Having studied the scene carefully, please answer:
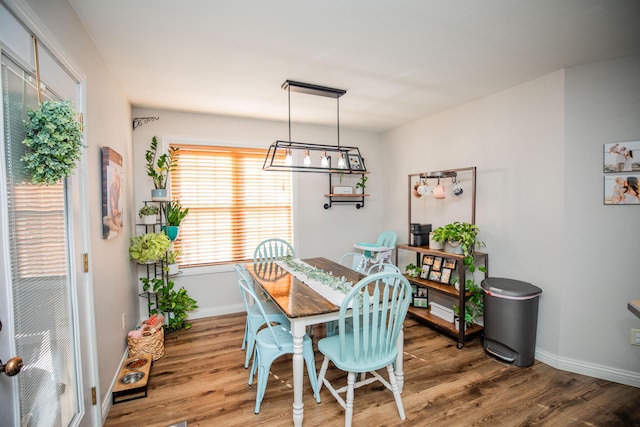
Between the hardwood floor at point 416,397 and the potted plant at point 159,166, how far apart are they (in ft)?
5.45

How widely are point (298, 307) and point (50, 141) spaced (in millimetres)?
1514

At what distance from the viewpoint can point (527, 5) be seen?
5.52ft

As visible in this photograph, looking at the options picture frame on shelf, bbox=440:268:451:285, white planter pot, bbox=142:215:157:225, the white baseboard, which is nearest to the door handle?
white planter pot, bbox=142:215:157:225

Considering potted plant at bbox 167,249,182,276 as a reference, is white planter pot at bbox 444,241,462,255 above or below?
above

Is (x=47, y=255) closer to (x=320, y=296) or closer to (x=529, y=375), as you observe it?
(x=320, y=296)

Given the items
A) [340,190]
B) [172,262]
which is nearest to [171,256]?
[172,262]

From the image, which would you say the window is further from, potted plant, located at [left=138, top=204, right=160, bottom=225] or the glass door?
the glass door

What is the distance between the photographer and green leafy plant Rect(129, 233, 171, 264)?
2.94m

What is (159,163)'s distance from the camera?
317 centimetres

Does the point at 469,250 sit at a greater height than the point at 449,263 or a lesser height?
greater

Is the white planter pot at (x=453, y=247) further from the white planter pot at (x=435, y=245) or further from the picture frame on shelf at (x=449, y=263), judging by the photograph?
the picture frame on shelf at (x=449, y=263)

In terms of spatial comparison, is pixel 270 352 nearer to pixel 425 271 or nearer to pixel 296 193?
pixel 425 271

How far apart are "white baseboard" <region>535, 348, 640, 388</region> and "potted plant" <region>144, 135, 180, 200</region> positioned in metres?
4.05

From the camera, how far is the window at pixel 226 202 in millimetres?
3713
